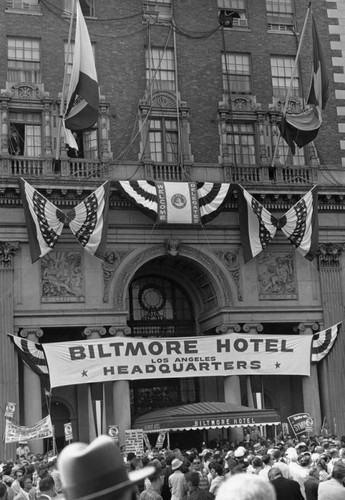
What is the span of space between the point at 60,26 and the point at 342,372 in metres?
19.6

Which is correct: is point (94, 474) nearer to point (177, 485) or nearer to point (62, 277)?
point (177, 485)

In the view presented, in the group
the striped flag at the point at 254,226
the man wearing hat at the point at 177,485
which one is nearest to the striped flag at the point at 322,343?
the striped flag at the point at 254,226

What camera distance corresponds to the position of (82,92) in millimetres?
34375

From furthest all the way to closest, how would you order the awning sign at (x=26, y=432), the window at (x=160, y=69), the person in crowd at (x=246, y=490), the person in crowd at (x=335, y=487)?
the window at (x=160, y=69) → the awning sign at (x=26, y=432) → the person in crowd at (x=335, y=487) → the person in crowd at (x=246, y=490)

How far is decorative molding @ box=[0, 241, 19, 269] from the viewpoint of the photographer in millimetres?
35750

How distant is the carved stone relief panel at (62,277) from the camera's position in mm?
36281

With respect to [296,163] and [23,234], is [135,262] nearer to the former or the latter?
[23,234]

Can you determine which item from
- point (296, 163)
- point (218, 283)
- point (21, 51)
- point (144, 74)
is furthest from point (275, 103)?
point (21, 51)

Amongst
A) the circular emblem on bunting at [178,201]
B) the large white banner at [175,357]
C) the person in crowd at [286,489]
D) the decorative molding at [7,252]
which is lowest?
the person in crowd at [286,489]

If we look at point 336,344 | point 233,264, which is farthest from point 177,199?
point 336,344

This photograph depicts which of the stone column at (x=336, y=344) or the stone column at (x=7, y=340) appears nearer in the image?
the stone column at (x=7, y=340)

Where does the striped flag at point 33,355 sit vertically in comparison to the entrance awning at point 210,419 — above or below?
above

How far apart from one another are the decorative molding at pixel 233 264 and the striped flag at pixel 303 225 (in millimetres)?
2427

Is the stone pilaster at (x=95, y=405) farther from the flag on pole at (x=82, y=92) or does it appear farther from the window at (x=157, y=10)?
the window at (x=157, y=10)
